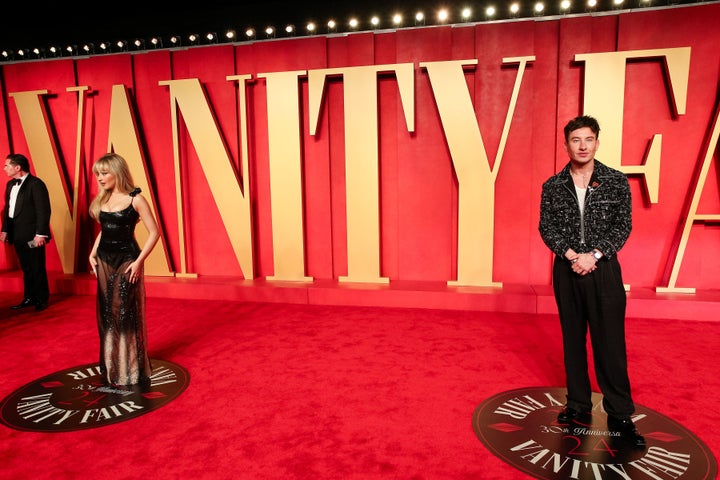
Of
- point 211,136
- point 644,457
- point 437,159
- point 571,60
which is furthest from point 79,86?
point 644,457

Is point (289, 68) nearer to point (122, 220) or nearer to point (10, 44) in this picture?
point (122, 220)

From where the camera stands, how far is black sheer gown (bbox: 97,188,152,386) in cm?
352

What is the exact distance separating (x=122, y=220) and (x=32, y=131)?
14.3 feet

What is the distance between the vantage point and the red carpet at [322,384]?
270 centimetres

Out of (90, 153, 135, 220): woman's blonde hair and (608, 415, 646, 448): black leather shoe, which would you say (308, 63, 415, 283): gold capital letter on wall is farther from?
(608, 415, 646, 448): black leather shoe

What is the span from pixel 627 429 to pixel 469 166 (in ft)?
11.1

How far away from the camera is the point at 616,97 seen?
5164 millimetres

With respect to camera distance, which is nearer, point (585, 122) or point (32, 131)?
point (585, 122)

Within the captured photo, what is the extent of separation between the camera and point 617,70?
5.13m

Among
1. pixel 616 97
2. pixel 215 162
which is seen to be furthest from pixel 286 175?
pixel 616 97

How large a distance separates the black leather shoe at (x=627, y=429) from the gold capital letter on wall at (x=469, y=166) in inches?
112

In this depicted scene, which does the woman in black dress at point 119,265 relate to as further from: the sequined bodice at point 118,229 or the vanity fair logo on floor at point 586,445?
the vanity fair logo on floor at point 586,445

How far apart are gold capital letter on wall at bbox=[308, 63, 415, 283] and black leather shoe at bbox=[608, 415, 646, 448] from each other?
3361 millimetres

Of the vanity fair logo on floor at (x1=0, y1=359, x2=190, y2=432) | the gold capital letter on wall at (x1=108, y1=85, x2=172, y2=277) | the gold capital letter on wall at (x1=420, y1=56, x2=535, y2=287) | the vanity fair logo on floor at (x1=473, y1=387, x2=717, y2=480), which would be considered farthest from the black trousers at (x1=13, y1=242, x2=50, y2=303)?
the vanity fair logo on floor at (x1=473, y1=387, x2=717, y2=480)
